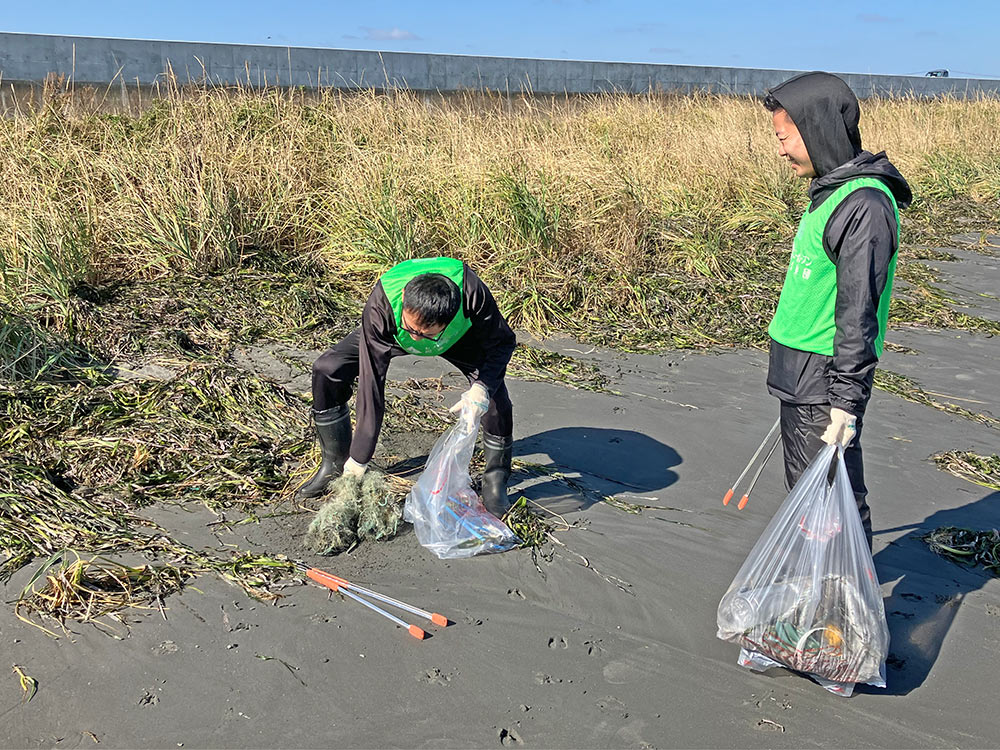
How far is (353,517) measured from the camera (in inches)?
130

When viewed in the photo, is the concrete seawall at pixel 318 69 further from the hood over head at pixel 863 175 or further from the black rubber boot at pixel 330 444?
the hood over head at pixel 863 175

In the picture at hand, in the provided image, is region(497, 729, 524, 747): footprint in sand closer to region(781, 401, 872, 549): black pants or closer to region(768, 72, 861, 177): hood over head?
region(781, 401, 872, 549): black pants

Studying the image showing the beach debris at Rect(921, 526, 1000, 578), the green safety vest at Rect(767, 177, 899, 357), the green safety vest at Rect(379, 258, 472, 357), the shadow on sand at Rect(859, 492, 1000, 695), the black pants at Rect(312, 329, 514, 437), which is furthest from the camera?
the black pants at Rect(312, 329, 514, 437)

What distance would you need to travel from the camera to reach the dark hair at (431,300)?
9.36 ft

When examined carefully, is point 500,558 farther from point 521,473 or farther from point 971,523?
point 971,523

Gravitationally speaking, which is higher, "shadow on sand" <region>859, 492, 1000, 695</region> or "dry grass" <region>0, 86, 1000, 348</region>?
"dry grass" <region>0, 86, 1000, 348</region>

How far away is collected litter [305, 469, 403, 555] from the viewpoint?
322 centimetres

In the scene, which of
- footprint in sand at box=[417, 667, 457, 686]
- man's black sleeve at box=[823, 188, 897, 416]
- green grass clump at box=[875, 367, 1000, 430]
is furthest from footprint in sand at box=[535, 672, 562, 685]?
green grass clump at box=[875, 367, 1000, 430]

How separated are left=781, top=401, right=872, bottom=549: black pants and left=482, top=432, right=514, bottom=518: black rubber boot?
4.00ft

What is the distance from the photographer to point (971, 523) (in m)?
3.63

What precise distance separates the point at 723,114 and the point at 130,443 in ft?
32.6

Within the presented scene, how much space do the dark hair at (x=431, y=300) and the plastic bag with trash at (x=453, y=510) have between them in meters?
0.48

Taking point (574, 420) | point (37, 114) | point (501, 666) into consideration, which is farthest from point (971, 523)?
point (37, 114)

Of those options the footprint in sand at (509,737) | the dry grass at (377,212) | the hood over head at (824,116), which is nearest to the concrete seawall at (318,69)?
the dry grass at (377,212)
